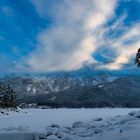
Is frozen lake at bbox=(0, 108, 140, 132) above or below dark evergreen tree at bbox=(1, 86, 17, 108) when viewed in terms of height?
→ below

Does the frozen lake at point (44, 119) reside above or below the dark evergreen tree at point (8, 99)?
below

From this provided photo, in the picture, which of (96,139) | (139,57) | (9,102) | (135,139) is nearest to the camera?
(135,139)

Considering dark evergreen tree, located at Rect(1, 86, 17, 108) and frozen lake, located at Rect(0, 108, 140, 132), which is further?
dark evergreen tree, located at Rect(1, 86, 17, 108)

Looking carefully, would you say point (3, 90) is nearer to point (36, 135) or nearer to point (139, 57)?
point (139, 57)

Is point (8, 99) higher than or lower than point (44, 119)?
higher

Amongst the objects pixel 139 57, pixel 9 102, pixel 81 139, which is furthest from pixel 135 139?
pixel 9 102

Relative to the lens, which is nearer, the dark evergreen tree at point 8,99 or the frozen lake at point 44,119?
the frozen lake at point 44,119

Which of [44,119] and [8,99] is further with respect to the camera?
[8,99]

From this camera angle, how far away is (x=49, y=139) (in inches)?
838

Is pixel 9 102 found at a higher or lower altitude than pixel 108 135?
higher

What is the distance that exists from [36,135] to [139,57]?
27.0 meters

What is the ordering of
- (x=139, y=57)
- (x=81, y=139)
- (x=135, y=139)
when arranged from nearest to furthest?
(x=135, y=139), (x=81, y=139), (x=139, y=57)

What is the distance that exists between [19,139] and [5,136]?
0.83 metres

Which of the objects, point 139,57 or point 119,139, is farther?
point 139,57
